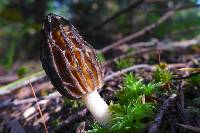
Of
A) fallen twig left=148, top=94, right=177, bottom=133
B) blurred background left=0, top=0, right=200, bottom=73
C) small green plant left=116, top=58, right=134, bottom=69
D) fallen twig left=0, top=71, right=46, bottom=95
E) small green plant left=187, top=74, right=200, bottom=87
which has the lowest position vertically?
fallen twig left=148, top=94, right=177, bottom=133

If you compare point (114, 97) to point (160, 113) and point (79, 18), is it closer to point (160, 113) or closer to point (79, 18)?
point (160, 113)

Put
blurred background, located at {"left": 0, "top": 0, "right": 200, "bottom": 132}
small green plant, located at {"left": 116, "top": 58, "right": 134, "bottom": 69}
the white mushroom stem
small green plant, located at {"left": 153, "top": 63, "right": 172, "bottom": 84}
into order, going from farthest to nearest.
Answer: small green plant, located at {"left": 116, "top": 58, "right": 134, "bottom": 69} → blurred background, located at {"left": 0, "top": 0, "right": 200, "bottom": 132} → small green plant, located at {"left": 153, "top": 63, "right": 172, "bottom": 84} → the white mushroom stem

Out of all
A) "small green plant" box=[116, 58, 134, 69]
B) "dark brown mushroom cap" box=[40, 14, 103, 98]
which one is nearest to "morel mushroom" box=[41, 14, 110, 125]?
"dark brown mushroom cap" box=[40, 14, 103, 98]

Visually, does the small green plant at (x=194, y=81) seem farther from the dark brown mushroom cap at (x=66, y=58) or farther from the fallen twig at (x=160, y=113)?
the dark brown mushroom cap at (x=66, y=58)

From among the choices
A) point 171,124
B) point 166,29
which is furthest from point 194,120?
point 166,29

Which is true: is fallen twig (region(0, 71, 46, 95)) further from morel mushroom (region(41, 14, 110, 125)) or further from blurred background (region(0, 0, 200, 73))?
blurred background (region(0, 0, 200, 73))

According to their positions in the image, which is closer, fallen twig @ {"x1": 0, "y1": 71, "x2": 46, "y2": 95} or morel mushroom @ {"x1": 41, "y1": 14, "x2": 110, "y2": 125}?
morel mushroom @ {"x1": 41, "y1": 14, "x2": 110, "y2": 125}
